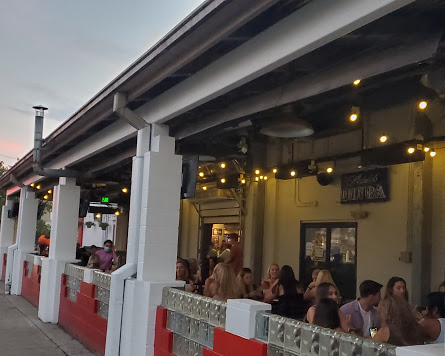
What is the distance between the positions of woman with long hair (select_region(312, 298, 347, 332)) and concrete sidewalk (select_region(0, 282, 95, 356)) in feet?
15.8

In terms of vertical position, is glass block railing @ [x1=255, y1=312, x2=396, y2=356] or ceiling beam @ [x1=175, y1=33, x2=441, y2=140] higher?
ceiling beam @ [x1=175, y1=33, x2=441, y2=140]

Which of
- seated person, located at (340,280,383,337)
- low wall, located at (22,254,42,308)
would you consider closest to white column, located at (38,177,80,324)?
low wall, located at (22,254,42,308)

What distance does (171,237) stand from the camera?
627 centimetres

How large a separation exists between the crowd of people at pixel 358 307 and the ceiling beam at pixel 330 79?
1675mm

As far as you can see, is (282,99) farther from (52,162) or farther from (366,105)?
(52,162)

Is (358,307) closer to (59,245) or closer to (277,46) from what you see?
(277,46)

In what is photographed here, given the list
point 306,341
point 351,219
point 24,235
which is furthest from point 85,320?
point 24,235

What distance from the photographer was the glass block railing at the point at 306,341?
3.10m

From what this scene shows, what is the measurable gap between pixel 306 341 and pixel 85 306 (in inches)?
220

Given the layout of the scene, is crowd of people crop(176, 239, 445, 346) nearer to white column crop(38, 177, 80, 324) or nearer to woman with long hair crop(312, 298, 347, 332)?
woman with long hair crop(312, 298, 347, 332)

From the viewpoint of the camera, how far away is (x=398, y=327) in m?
4.00

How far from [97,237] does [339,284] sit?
26.2m

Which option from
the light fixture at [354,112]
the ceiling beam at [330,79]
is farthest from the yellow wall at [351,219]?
the ceiling beam at [330,79]

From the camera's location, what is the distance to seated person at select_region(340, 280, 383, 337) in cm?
519
